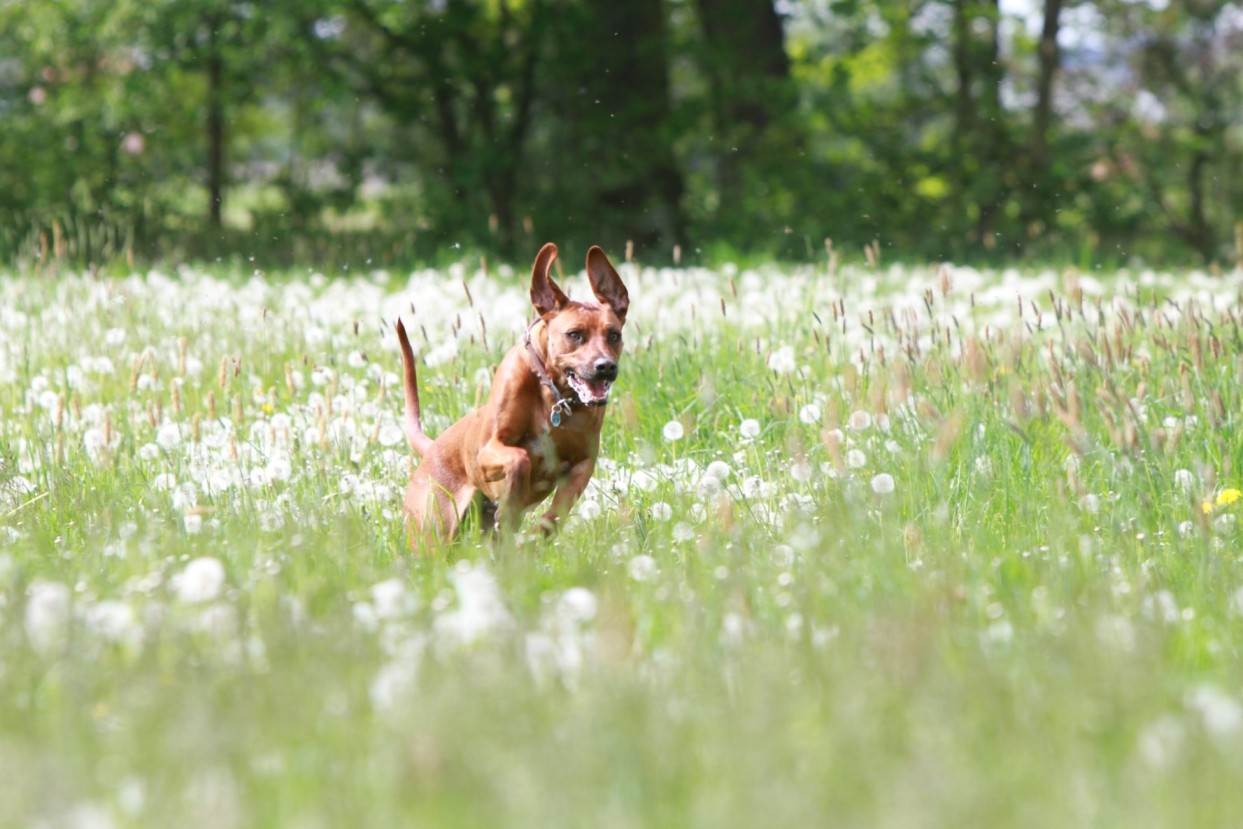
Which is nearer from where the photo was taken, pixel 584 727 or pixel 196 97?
pixel 584 727

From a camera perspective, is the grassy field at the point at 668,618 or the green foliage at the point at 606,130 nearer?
the grassy field at the point at 668,618

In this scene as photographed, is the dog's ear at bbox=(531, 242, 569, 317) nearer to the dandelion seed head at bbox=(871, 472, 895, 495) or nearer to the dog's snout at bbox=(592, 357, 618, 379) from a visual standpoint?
the dog's snout at bbox=(592, 357, 618, 379)

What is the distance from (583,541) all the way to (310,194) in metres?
12.5

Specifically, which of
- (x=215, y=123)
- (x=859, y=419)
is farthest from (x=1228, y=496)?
(x=215, y=123)

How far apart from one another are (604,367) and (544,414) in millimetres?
369

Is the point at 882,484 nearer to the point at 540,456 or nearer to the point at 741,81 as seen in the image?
the point at 540,456

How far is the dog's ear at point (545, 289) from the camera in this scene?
509 centimetres

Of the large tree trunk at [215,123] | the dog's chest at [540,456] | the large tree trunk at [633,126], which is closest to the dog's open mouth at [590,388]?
the dog's chest at [540,456]

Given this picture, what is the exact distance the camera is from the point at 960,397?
5.95m

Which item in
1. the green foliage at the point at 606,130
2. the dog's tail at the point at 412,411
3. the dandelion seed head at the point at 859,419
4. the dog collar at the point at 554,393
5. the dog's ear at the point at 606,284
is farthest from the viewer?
the green foliage at the point at 606,130

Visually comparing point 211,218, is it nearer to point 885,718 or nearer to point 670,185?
point 670,185

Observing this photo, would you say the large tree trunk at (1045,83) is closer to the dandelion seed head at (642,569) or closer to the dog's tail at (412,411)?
the dog's tail at (412,411)

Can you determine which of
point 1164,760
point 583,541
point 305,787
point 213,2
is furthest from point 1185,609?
point 213,2

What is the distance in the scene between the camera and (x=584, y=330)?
495 cm
